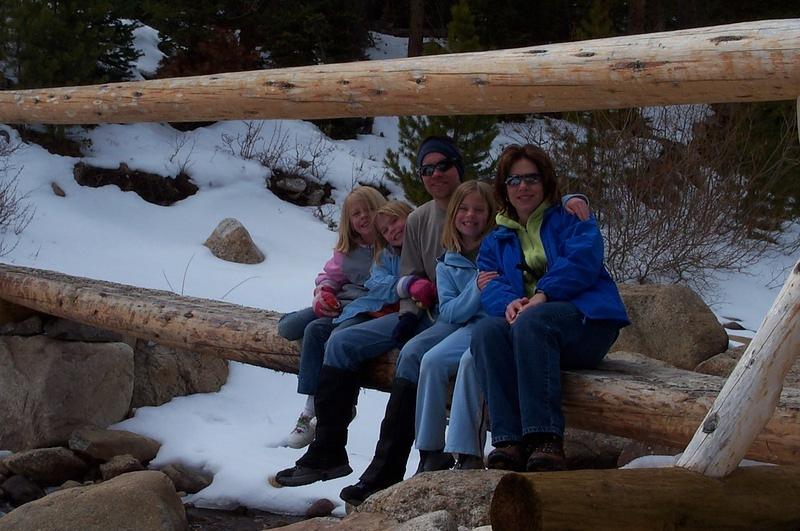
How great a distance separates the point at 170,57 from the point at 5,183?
4698 millimetres

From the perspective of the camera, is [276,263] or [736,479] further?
[276,263]

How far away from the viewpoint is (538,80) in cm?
388

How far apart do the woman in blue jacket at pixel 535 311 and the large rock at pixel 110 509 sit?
7.82ft

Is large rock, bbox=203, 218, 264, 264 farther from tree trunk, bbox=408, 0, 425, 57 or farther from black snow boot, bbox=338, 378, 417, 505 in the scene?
tree trunk, bbox=408, 0, 425, 57

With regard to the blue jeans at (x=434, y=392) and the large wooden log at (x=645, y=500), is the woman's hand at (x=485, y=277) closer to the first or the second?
the blue jeans at (x=434, y=392)

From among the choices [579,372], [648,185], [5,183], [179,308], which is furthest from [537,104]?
[5,183]

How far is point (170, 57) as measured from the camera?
52.1 feet

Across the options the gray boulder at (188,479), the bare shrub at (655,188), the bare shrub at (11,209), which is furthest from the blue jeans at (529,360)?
the bare shrub at (11,209)

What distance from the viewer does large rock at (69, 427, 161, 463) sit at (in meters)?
7.43

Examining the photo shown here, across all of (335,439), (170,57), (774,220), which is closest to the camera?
(335,439)

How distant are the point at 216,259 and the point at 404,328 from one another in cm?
665

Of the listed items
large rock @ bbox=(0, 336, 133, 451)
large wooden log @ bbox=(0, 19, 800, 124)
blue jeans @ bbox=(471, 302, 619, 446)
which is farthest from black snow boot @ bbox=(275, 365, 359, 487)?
large rock @ bbox=(0, 336, 133, 451)

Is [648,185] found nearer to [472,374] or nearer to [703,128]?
[703,128]

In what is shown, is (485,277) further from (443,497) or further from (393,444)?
(443,497)
